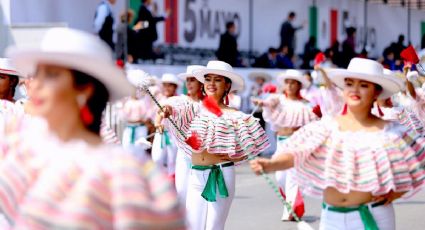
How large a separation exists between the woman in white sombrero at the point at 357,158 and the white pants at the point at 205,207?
230cm

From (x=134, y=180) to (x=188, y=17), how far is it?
55.1 ft

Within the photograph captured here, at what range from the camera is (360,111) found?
5.94 meters

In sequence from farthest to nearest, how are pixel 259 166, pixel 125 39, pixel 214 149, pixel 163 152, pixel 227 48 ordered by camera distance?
pixel 227 48
pixel 125 39
pixel 163 152
pixel 214 149
pixel 259 166

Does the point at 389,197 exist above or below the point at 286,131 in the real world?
above

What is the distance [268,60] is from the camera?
2206cm

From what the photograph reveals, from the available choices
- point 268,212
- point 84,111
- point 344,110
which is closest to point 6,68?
point 344,110

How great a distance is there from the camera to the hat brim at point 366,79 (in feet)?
19.5

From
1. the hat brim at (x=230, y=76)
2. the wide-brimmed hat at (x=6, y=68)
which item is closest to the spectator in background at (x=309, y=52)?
the hat brim at (x=230, y=76)

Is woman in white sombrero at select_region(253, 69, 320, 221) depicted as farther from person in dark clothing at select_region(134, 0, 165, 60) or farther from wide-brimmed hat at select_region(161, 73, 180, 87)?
person in dark clothing at select_region(134, 0, 165, 60)

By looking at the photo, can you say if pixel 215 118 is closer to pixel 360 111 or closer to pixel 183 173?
pixel 183 173

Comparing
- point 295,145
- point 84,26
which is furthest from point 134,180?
point 84,26

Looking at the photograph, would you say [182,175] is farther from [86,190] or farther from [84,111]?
[86,190]

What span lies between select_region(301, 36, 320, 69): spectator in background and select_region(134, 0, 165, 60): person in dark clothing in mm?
6641

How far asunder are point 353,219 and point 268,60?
1633 cm
